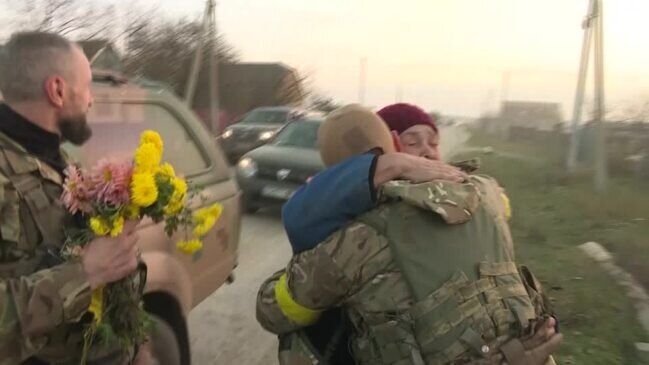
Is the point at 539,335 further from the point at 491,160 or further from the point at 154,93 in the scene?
the point at 491,160

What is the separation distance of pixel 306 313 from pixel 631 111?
14813 millimetres

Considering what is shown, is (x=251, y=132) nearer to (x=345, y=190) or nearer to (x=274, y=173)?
(x=274, y=173)

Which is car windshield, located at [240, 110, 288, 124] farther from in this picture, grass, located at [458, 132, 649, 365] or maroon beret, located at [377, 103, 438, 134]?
maroon beret, located at [377, 103, 438, 134]

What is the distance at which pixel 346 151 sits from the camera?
2.26 m

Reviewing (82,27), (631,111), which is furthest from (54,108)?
(82,27)

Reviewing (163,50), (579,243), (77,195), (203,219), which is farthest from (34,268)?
(163,50)

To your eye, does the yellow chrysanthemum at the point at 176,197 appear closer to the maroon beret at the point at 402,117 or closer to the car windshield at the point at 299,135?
the maroon beret at the point at 402,117

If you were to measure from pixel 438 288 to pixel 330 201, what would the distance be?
39cm

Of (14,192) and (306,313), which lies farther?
(306,313)

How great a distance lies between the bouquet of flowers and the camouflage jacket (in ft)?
0.22

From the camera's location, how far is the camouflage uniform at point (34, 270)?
1.90m

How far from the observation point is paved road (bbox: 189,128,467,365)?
5.46 metres

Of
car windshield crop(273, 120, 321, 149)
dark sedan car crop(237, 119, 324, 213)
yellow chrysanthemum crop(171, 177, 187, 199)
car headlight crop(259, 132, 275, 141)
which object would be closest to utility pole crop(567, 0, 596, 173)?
car windshield crop(273, 120, 321, 149)

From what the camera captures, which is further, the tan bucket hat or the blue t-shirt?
the tan bucket hat
